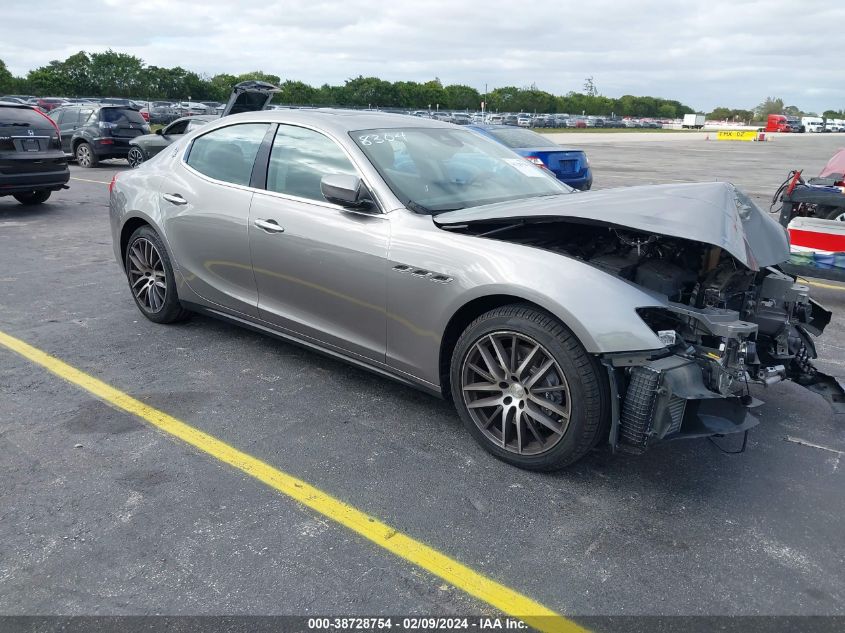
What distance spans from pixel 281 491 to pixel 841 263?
199 inches

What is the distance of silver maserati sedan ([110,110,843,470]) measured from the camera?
2971 millimetres

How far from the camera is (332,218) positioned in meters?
3.88

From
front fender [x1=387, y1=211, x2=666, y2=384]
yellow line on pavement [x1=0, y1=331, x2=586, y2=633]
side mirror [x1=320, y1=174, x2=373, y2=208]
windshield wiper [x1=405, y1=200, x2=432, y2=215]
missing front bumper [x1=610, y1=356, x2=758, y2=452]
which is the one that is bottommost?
yellow line on pavement [x1=0, y1=331, x2=586, y2=633]

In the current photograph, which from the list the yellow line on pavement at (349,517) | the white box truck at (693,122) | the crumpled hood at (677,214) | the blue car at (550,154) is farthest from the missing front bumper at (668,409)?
the white box truck at (693,122)

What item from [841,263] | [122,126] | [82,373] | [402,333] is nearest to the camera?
[402,333]

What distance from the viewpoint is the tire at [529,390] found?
9.80 ft

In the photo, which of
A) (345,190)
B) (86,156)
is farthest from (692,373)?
(86,156)

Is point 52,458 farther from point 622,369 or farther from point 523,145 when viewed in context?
point 523,145

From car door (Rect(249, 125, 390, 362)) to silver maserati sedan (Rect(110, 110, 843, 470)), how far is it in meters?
0.01

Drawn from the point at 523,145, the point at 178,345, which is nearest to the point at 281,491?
the point at 178,345

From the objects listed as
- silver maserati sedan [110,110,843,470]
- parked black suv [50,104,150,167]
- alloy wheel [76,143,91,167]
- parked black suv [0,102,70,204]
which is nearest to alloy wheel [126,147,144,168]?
parked black suv [50,104,150,167]

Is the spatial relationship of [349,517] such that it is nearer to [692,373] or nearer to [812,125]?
[692,373]

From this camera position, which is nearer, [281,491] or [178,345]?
[281,491]

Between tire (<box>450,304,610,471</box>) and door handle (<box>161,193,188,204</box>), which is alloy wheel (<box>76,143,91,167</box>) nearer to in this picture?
door handle (<box>161,193,188,204</box>)
